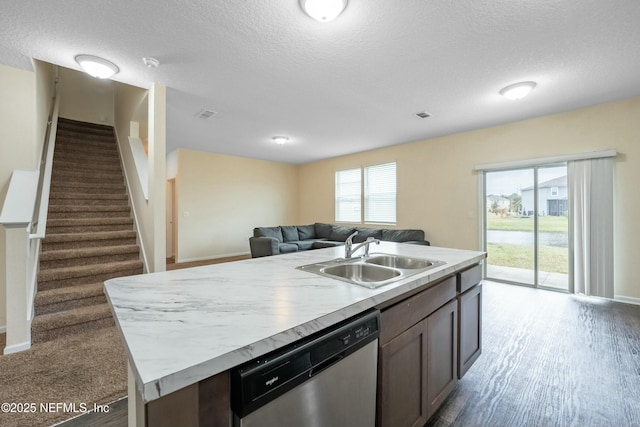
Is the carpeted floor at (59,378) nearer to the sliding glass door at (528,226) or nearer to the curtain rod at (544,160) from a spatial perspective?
the sliding glass door at (528,226)

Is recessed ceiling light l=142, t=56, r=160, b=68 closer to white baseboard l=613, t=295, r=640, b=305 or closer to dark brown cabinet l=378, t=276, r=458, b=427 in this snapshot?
dark brown cabinet l=378, t=276, r=458, b=427

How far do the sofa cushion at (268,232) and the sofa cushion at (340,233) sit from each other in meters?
1.24

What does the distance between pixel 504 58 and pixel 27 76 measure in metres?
4.68

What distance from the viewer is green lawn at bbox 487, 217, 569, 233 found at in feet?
12.5

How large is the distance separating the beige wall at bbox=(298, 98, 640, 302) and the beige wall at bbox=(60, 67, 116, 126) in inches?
212

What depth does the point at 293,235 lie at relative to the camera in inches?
251

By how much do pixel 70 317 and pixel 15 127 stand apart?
1.98m

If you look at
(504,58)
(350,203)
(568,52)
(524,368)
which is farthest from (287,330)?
(350,203)

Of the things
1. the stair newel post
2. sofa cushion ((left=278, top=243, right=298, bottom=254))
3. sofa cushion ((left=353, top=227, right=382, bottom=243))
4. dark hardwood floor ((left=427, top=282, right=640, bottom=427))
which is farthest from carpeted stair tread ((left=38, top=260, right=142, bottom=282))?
sofa cushion ((left=353, top=227, right=382, bottom=243))

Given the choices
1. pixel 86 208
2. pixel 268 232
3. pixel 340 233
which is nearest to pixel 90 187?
pixel 86 208

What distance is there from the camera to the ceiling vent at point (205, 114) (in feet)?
12.3

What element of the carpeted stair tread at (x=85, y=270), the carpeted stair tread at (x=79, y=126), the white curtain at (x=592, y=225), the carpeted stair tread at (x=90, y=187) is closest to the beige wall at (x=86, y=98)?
the carpeted stair tread at (x=79, y=126)

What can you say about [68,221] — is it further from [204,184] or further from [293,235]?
[293,235]

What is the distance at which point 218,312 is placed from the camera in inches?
36.4
